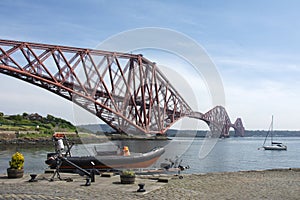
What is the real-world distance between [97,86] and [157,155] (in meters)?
40.0

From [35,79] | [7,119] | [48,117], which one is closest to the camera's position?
[35,79]

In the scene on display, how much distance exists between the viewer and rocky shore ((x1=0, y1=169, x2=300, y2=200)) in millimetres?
13203

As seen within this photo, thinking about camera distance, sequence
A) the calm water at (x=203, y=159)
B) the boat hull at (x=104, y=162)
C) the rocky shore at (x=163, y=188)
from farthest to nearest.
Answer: the calm water at (x=203, y=159) → the boat hull at (x=104, y=162) → the rocky shore at (x=163, y=188)

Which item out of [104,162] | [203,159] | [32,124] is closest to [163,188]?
[104,162]

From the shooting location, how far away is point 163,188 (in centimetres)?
1504

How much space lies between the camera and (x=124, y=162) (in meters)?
24.5

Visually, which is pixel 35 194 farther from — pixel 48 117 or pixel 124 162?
pixel 48 117

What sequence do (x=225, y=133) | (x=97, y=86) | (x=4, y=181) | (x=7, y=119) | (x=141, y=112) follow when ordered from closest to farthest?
1. (x=4, y=181)
2. (x=97, y=86)
3. (x=141, y=112)
4. (x=7, y=119)
5. (x=225, y=133)

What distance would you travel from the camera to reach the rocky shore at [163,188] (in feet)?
43.3

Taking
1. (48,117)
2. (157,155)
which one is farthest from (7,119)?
(157,155)

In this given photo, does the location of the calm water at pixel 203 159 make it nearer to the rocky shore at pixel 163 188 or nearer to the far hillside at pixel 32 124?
the rocky shore at pixel 163 188

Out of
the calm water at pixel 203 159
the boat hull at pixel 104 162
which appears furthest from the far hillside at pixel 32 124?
the boat hull at pixel 104 162

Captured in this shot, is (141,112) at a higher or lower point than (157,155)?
higher

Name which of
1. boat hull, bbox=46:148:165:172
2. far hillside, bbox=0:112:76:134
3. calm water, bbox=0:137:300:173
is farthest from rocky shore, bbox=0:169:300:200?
far hillside, bbox=0:112:76:134
